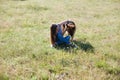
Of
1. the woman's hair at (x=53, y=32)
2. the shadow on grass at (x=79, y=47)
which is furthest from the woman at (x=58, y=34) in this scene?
the shadow on grass at (x=79, y=47)

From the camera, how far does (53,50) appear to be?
7.71m

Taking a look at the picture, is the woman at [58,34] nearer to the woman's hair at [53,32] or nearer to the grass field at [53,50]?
the woman's hair at [53,32]

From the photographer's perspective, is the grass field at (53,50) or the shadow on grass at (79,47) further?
the shadow on grass at (79,47)

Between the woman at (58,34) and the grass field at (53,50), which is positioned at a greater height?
the woman at (58,34)

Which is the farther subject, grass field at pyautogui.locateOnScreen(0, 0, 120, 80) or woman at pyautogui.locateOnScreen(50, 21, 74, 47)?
woman at pyautogui.locateOnScreen(50, 21, 74, 47)

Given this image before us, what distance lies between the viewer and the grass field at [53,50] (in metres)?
6.27

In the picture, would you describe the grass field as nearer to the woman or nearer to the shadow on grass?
the shadow on grass

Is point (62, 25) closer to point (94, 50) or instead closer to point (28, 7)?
point (94, 50)

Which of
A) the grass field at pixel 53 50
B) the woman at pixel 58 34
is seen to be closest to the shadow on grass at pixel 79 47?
the grass field at pixel 53 50

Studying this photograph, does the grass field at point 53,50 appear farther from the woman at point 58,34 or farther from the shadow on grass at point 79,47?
the woman at point 58,34

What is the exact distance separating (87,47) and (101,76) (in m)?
2.20

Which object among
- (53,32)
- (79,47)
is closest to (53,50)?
(53,32)

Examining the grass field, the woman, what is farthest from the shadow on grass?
the woman

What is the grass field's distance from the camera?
627cm
